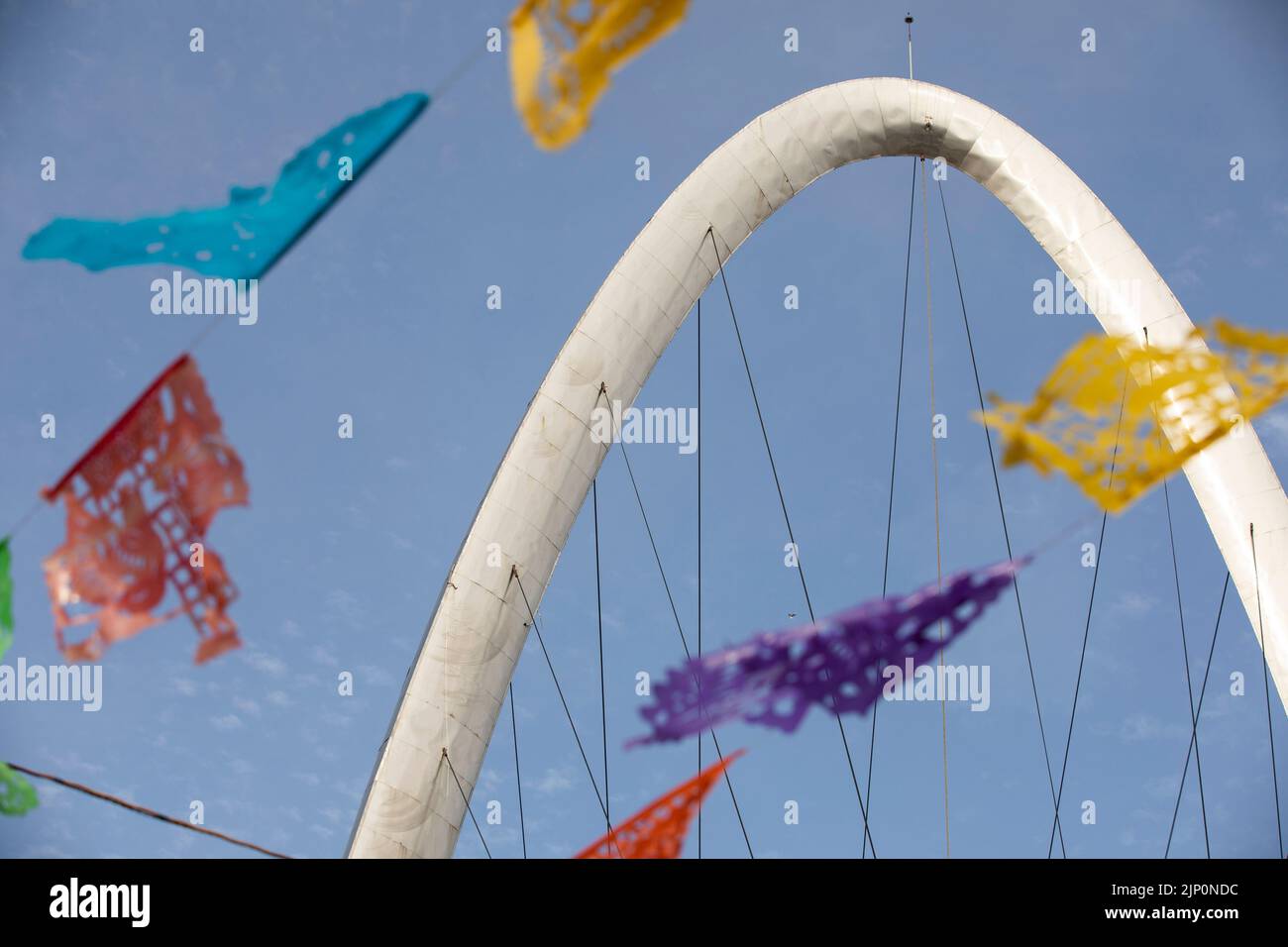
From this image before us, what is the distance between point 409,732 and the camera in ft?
68.6

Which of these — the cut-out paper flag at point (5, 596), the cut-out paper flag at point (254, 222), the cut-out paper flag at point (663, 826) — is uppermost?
the cut-out paper flag at point (254, 222)

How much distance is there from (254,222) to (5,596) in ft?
20.7

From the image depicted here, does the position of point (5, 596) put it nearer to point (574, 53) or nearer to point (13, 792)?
point (13, 792)

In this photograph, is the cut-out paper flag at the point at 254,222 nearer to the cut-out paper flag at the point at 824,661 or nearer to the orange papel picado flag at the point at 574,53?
the orange papel picado flag at the point at 574,53
